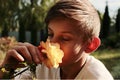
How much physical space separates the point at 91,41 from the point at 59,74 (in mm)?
254

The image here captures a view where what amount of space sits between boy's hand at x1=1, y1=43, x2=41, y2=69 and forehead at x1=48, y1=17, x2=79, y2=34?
0.17 m

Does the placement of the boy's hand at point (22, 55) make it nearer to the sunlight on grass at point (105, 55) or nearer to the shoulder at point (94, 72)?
the shoulder at point (94, 72)

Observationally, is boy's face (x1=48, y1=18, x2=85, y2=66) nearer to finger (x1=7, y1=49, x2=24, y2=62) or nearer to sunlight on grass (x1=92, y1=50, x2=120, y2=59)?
finger (x1=7, y1=49, x2=24, y2=62)

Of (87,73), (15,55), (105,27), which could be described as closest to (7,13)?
(105,27)

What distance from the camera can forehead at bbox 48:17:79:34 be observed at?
5.65 feet

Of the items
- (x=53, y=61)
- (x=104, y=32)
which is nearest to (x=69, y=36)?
(x=53, y=61)

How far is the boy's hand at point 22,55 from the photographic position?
1.47 metres

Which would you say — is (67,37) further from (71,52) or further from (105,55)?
(105,55)

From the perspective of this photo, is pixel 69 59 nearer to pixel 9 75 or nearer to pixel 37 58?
pixel 37 58

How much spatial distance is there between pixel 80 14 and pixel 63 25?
167 millimetres

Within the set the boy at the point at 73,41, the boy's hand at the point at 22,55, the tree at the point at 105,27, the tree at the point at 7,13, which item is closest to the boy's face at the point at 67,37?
the boy at the point at 73,41

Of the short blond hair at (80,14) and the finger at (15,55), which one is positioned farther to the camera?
the short blond hair at (80,14)

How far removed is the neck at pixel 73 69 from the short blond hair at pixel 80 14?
140 mm

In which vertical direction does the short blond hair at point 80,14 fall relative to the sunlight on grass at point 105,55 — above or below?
above
